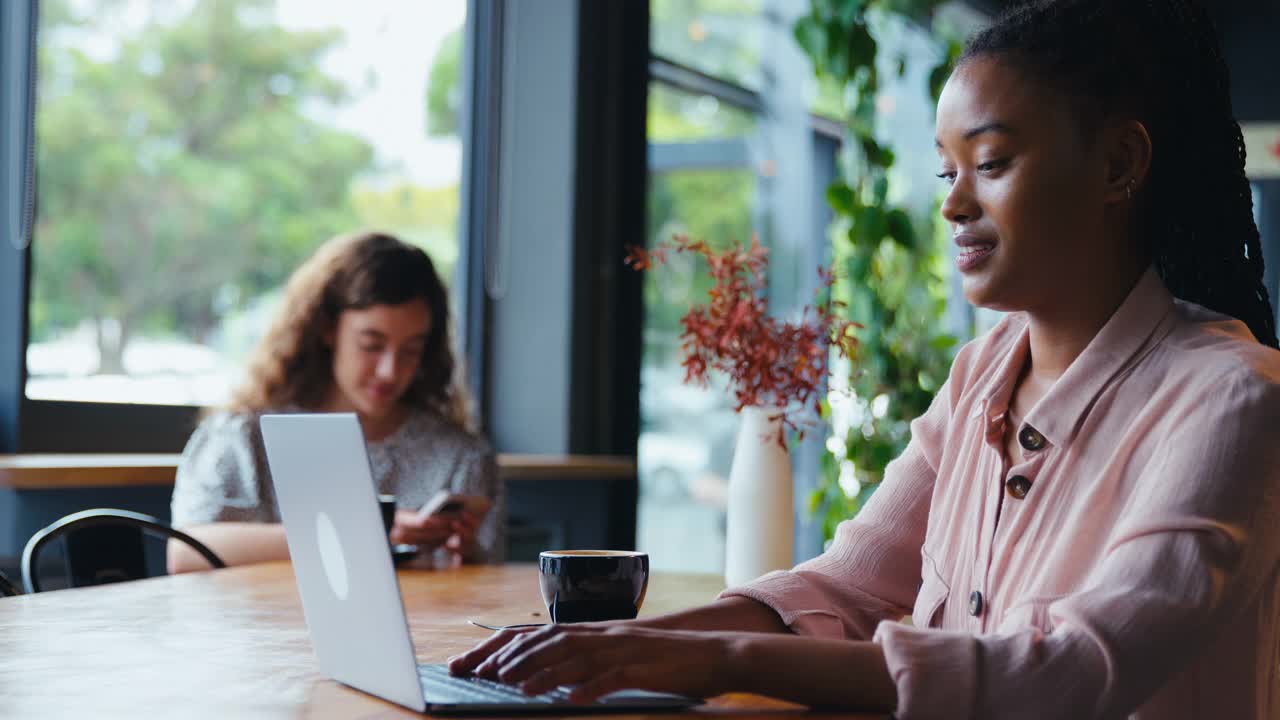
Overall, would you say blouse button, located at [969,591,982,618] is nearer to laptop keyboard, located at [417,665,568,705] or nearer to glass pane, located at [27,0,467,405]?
laptop keyboard, located at [417,665,568,705]

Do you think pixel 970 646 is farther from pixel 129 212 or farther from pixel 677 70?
pixel 677 70

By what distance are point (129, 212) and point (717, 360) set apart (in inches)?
71.6

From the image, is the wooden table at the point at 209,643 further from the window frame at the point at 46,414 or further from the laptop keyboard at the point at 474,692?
the window frame at the point at 46,414

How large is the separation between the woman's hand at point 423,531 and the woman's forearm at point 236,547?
0.25 metres

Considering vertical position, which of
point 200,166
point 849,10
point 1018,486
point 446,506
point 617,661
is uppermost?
point 849,10

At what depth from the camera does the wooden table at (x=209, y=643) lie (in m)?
1.08

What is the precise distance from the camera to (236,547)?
8.14 feet

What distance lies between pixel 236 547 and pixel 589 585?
1.29 metres

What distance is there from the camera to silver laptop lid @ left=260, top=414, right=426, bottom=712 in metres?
1.03

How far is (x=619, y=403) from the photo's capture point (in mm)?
4305

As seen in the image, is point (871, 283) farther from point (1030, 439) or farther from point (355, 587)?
point (355, 587)

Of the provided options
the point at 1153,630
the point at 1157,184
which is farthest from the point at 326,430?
the point at 1157,184

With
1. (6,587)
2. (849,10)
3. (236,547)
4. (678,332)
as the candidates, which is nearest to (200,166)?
(236,547)

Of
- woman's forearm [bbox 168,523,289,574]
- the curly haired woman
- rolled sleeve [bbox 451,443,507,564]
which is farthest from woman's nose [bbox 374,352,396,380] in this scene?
woman's forearm [bbox 168,523,289,574]
